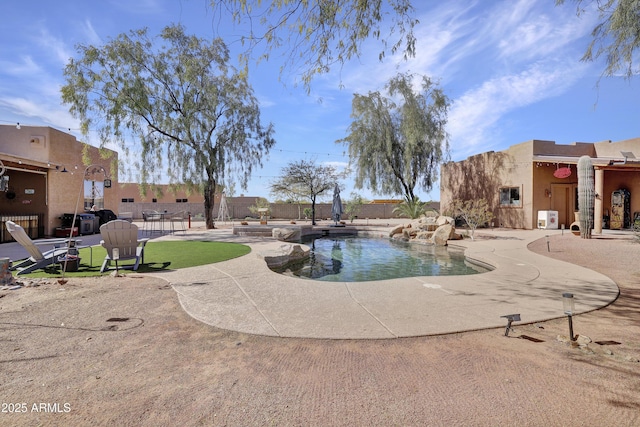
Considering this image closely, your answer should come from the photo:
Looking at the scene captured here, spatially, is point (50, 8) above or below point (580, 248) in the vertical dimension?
above

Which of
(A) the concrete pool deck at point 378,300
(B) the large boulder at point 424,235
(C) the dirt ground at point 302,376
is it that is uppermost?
(B) the large boulder at point 424,235

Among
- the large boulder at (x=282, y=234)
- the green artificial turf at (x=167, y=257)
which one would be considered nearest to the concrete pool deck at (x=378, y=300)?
the green artificial turf at (x=167, y=257)

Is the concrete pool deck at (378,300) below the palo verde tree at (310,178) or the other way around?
below

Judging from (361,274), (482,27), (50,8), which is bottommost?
(361,274)

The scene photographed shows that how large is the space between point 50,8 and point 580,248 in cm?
1360

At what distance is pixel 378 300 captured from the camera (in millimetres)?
4270

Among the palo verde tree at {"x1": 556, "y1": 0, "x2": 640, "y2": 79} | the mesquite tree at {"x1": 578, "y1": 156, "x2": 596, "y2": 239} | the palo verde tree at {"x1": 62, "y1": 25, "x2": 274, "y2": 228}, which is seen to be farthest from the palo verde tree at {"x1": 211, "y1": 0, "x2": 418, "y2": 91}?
the palo verde tree at {"x1": 62, "y1": 25, "x2": 274, "y2": 228}

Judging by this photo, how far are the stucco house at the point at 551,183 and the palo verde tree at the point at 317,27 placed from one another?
42.7ft

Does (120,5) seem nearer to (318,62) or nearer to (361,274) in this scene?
(318,62)

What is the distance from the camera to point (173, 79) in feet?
48.0

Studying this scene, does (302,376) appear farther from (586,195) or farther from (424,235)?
(586,195)

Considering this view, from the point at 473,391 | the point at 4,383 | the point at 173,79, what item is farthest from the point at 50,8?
the point at 173,79

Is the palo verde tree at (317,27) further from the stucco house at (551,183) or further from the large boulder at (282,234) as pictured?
the stucco house at (551,183)

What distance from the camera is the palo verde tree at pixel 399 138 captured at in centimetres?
1991
